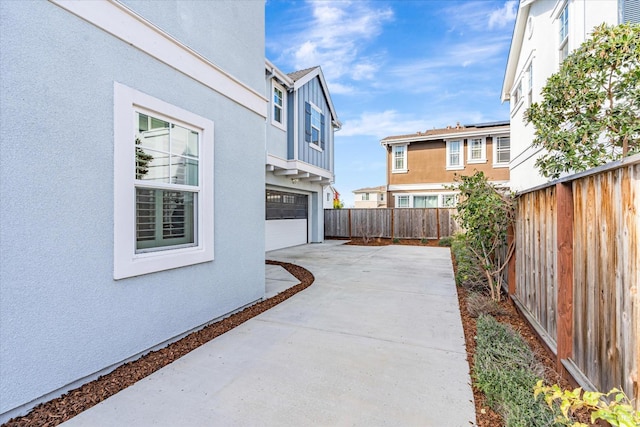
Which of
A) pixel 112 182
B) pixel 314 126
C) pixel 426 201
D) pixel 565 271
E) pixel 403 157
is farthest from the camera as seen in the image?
pixel 403 157

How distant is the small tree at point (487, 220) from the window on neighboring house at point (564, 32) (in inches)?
170

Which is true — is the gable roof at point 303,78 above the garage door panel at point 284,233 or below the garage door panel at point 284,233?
above

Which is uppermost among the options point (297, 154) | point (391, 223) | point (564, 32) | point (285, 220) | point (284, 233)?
point (564, 32)

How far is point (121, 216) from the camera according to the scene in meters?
3.25

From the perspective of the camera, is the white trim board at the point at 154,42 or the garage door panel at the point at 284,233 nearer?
the white trim board at the point at 154,42

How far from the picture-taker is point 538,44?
29.2ft

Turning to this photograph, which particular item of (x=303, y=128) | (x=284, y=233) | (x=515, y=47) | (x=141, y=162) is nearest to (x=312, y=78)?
(x=303, y=128)

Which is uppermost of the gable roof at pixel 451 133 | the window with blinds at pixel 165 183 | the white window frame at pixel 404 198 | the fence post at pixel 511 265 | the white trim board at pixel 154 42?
the gable roof at pixel 451 133

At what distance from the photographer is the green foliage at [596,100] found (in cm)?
376

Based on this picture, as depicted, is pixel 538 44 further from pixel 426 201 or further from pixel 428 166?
pixel 426 201

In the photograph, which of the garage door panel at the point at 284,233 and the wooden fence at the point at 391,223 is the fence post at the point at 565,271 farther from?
the wooden fence at the point at 391,223

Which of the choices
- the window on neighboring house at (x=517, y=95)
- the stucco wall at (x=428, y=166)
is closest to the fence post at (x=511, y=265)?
the window on neighboring house at (x=517, y=95)

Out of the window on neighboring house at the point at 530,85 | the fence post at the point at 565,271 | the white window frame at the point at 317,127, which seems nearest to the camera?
the fence post at the point at 565,271

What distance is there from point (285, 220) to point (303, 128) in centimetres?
402
